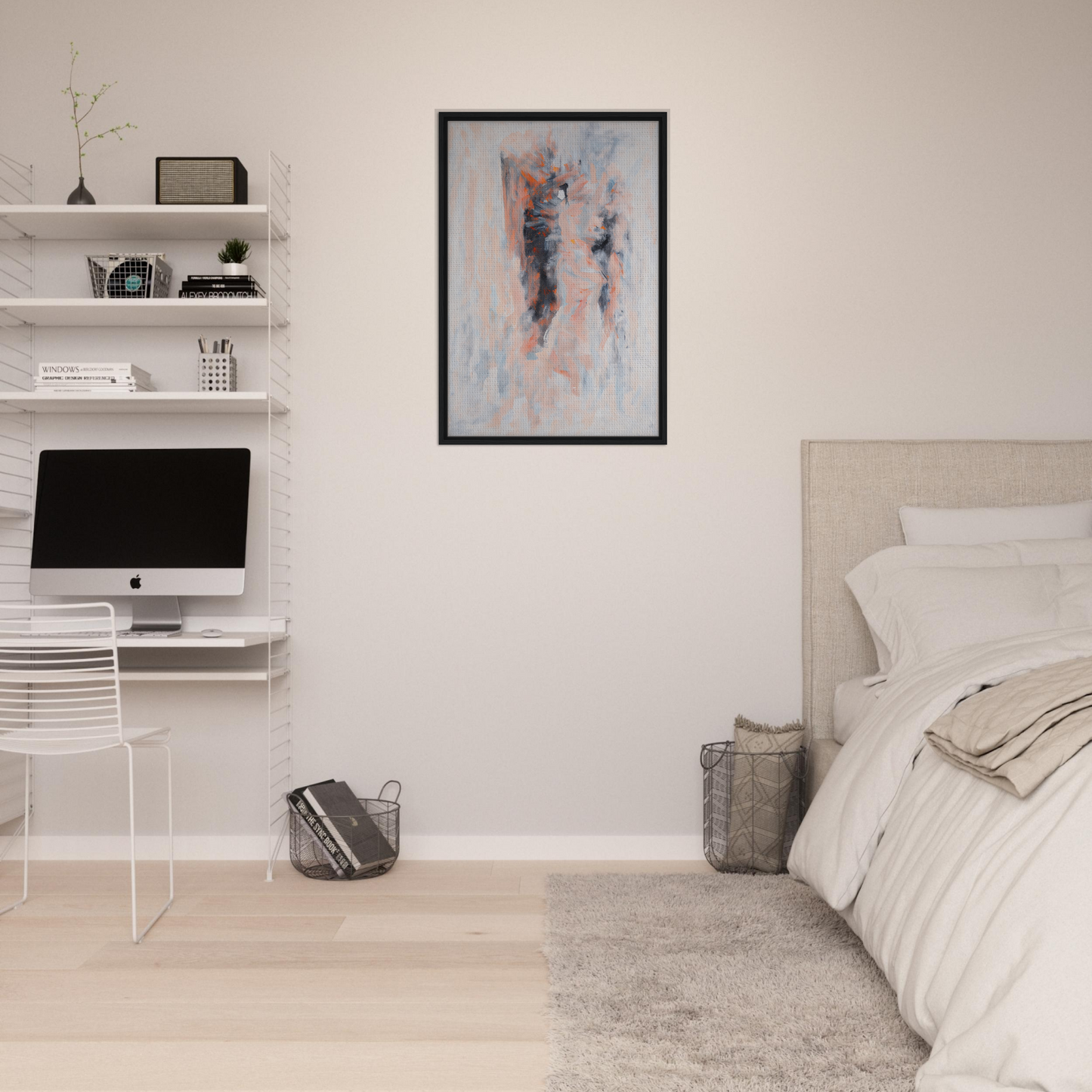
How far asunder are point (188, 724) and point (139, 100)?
202cm

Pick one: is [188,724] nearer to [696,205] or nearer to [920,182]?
[696,205]

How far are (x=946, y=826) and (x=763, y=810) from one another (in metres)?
1.09

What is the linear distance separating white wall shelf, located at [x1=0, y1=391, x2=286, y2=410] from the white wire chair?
0.50 m

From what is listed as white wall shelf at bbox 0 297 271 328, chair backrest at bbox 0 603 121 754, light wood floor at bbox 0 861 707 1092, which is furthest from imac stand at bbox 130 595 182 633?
white wall shelf at bbox 0 297 271 328

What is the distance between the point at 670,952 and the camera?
7.23 feet

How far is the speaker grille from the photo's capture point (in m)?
2.91

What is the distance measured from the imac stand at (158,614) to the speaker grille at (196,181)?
121 centimetres

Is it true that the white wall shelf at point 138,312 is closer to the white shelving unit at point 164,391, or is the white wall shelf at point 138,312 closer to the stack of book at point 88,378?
the white shelving unit at point 164,391

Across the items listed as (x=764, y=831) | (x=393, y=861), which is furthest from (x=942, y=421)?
(x=393, y=861)

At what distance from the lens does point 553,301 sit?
10.2 feet

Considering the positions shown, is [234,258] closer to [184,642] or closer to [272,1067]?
[184,642]

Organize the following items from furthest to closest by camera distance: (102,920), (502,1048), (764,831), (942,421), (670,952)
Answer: (942,421) → (764,831) → (102,920) → (670,952) → (502,1048)

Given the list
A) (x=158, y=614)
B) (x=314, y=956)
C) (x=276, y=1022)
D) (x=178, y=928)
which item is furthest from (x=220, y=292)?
(x=276, y=1022)

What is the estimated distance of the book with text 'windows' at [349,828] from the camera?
9.25ft
